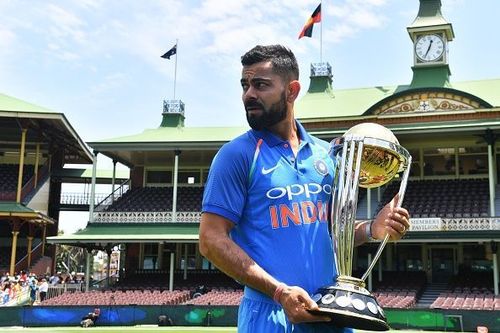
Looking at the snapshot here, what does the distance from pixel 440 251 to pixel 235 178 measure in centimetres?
3146

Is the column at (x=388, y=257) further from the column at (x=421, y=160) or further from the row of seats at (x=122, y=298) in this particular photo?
the row of seats at (x=122, y=298)

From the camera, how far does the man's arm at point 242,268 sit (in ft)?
8.26

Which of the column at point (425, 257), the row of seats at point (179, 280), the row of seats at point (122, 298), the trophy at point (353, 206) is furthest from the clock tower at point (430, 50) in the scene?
the trophy at point (353, 206)

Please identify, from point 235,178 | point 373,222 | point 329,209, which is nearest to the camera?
point 235,178

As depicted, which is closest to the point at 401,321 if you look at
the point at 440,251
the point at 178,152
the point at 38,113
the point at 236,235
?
the point at 440,251

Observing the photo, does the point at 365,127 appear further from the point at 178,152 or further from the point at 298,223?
the point at 178,152

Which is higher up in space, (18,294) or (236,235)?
(236,235)

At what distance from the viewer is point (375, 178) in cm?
348

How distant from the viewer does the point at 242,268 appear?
2.68m

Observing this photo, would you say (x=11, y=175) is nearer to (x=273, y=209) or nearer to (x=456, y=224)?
(x=456, y=224)

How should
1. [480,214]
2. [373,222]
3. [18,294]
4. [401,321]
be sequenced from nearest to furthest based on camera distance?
[373,222] → [401,321] → [480,214] → [18,294]

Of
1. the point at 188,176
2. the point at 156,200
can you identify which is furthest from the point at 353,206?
the point at 188,176

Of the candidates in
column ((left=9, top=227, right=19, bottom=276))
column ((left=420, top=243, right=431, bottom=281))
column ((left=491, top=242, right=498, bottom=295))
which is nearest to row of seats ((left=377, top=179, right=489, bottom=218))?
column ((left=491, top=242, right=498, bottom=295))

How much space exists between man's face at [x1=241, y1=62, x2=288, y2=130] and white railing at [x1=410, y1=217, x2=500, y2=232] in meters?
25.1
